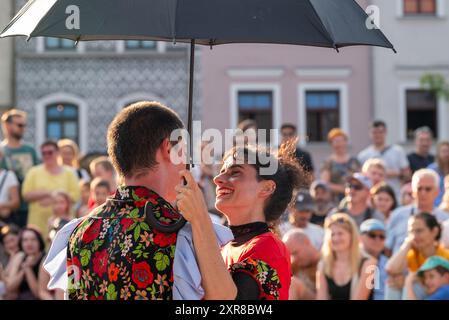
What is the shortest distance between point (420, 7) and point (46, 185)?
14686 mm

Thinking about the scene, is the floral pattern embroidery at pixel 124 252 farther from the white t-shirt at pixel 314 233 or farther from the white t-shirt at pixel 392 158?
the white t-shirt at pixel 392 158

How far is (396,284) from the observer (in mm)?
8555

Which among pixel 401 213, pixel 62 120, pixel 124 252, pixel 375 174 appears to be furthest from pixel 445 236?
pixel 62 120

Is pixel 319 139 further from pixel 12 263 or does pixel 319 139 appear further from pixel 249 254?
pixel 249 254

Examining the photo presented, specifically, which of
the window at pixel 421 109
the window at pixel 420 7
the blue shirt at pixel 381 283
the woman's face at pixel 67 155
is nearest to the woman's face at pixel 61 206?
the woman's face at pixel 67 155

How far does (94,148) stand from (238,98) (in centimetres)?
352

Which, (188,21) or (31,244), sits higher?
(188,21)

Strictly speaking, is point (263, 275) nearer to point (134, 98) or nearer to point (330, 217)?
point (330, 217)

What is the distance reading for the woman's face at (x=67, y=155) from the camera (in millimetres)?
12531

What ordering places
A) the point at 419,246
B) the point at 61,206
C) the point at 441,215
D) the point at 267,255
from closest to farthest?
the point at 267,255, the point at 419,246, the point at 441,215, the point at 61,206

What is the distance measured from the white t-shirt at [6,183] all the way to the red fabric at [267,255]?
24.8ft

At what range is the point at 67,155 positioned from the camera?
1255 centimetres

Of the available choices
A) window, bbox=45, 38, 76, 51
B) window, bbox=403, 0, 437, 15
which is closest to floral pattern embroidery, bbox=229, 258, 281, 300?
window, bbox=45, 38, 76, 51
